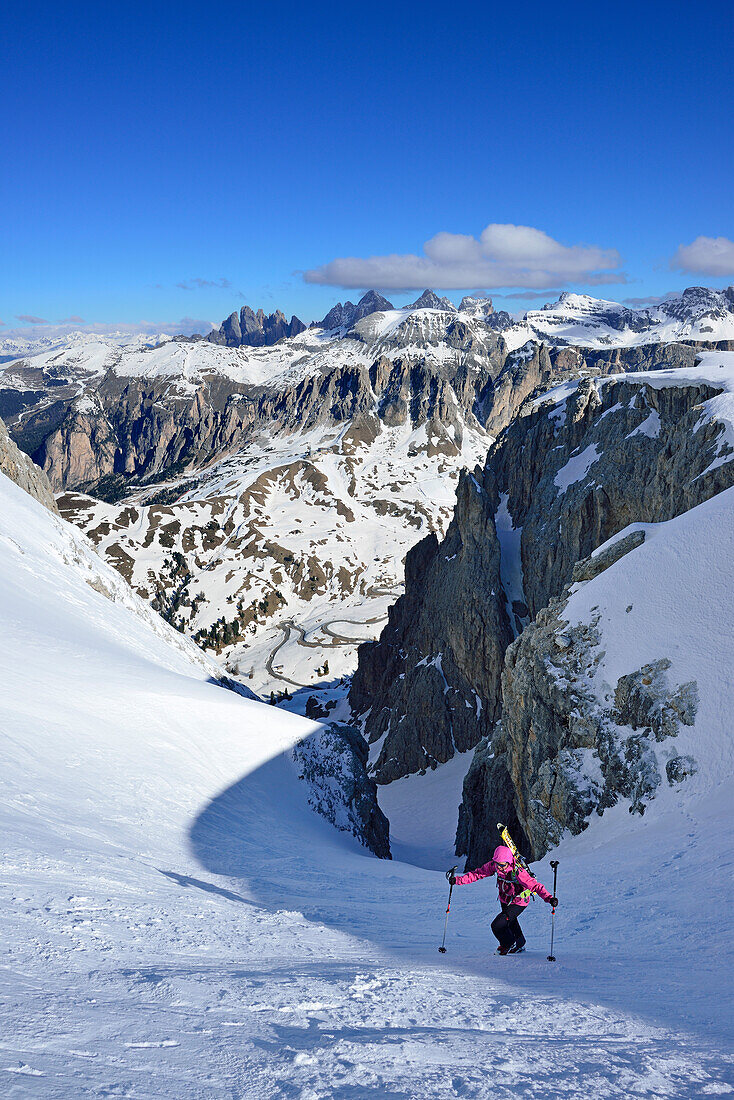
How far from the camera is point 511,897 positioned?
10750 millimetres

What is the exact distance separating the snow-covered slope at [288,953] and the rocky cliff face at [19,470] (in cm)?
5175

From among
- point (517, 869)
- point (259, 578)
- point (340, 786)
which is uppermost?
point (517, 869)

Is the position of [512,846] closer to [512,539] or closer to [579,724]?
[579,724]

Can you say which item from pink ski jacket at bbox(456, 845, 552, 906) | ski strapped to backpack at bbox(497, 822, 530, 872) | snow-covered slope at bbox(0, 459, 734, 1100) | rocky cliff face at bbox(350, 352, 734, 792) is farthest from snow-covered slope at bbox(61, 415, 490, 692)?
pink ski jacket at bbox(456, 845, 552, 906)

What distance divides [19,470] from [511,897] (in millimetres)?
72092

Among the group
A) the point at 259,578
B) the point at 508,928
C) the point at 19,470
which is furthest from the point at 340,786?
the point at 259,578

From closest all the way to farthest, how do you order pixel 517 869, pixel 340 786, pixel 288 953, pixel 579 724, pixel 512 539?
1. pixel 288 953
2. pixel 517 869
3. pixel 579 724
4. pixel 340 786
5. pixel 512 539

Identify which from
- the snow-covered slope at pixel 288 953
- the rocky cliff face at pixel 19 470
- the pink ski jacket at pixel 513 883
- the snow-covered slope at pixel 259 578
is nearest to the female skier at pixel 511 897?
the pink ski jacket at pixel 513 883

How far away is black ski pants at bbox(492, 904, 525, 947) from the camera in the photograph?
34.9 feet

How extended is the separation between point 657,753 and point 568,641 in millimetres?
6834

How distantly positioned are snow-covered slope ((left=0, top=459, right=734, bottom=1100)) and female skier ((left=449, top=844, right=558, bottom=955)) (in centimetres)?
40

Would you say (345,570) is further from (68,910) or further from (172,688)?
(68,910)

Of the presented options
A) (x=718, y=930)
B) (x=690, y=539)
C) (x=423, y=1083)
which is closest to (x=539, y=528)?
(x=690, y=539)

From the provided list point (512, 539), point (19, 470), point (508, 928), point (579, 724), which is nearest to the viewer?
point (508, 928)
